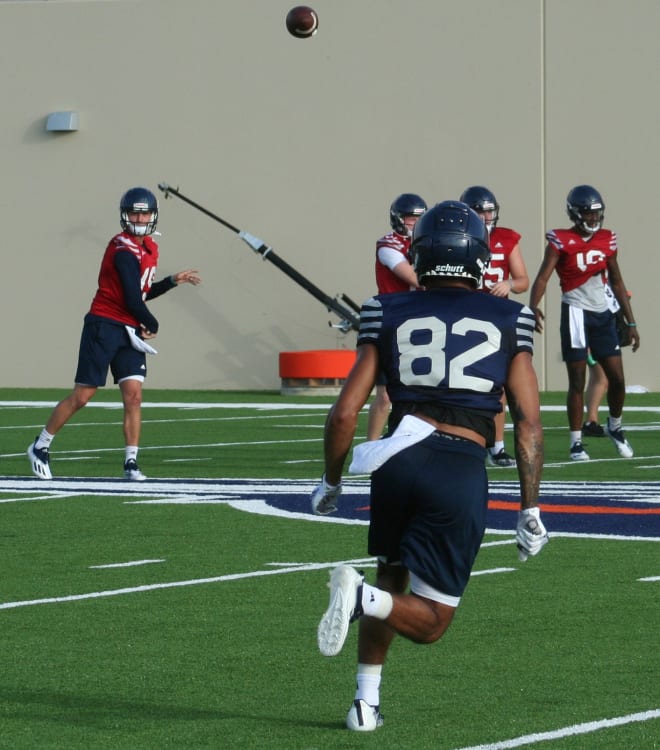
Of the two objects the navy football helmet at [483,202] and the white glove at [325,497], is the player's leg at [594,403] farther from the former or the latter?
the white glove at [325,497]

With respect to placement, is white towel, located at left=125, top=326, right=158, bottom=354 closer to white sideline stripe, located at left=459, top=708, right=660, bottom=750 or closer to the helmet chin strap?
the helmet chin strap

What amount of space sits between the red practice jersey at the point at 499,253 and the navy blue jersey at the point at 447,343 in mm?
7803

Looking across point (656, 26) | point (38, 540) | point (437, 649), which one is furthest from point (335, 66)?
point (437, 649)

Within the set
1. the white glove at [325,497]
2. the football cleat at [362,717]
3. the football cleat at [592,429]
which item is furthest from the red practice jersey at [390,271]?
the football cleat at [362,717]

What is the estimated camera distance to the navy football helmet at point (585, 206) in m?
13.8

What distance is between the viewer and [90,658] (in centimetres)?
613

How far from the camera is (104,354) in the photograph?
40.7 feet

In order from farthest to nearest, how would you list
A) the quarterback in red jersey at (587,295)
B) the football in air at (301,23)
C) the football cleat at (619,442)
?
the football in air at (301,23), the football cleat at (619,442), the quarterback in red jersey at (587,295)

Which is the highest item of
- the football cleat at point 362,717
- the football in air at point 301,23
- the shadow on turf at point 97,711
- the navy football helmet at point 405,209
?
the football in air at point 301,23

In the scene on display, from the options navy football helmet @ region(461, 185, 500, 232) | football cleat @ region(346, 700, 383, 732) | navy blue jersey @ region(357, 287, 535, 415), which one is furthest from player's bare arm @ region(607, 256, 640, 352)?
football cleat @ region(346, 700, 383, 732)

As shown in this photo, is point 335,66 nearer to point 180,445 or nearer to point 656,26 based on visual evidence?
point 656,26

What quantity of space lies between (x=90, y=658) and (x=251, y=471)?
697 centimetres

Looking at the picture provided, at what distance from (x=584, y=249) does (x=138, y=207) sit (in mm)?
3818

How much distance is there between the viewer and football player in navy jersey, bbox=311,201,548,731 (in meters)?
4.99
